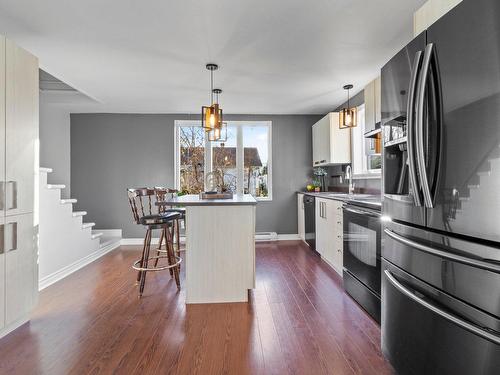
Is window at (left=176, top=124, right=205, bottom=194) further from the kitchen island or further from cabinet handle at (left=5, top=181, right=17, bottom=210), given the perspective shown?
cabinet handle at (left=5, top=181, right=17, bottom=210)

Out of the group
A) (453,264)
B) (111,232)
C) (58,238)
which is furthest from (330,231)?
(111,232)

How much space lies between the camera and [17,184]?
2.23 meters

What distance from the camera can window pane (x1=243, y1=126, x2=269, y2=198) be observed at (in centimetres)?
584

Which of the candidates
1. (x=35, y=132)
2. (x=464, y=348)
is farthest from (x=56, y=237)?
(x=464, y=348)

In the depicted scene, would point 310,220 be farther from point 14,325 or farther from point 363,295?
point 14,325

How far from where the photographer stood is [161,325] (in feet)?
7.50

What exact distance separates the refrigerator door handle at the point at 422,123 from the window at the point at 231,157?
4.56 metres

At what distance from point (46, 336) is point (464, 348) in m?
2.52

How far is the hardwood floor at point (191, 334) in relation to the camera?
5.85ft

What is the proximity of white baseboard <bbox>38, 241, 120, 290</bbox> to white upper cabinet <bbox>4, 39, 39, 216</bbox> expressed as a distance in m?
1.31

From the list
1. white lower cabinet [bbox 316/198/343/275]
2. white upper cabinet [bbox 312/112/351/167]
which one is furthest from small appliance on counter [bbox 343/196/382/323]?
white upper cabinet [bbox 312/112/351/167]

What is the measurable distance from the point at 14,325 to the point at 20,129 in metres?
1.47

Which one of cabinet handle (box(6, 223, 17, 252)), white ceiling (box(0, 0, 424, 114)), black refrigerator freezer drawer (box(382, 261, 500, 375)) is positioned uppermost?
white ceiling (box(0, 0, 424, 114))

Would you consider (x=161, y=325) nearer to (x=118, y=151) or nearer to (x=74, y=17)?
(x=74, y=17)
